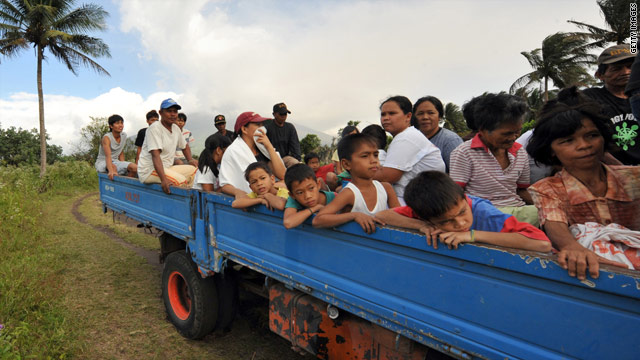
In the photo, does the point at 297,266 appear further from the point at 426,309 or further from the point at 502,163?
the point at 502,163

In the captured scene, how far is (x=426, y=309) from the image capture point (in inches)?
59.1

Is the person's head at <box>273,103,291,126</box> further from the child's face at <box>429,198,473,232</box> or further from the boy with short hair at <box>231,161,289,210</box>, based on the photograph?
the child's face at <box>429,198,473,232</box>

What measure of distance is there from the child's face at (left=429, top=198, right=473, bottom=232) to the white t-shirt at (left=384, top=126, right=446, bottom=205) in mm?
800

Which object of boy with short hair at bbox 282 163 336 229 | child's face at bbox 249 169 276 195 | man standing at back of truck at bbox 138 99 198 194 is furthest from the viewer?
man standing at back of truck at bbox 138 99 198 194

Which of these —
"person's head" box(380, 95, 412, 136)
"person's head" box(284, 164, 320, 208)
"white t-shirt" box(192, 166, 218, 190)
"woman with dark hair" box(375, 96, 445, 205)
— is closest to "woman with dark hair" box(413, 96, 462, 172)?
"person's head" box(380, 95, 412, 136)

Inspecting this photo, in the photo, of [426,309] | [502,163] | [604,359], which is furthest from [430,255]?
[502,163]

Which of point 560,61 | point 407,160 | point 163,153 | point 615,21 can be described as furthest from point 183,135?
point 560,61

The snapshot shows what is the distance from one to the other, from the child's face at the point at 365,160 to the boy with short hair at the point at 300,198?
0.27 meters

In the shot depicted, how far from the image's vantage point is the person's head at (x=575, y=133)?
5.06 ft

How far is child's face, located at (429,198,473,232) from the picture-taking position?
1.46 meters

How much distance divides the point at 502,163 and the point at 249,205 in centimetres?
158

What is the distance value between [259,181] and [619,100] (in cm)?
237

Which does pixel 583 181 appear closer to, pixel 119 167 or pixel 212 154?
pixel 212 154

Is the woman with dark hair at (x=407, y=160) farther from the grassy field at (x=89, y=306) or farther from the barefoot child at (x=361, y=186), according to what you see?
the grassy field at (x=89, y=306)
